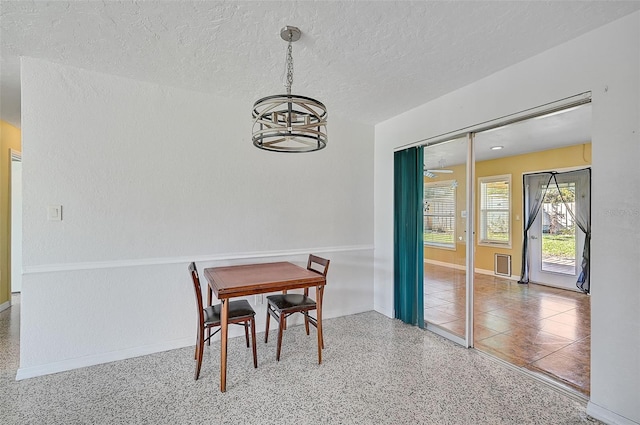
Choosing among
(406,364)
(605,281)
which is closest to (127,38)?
(406,364)

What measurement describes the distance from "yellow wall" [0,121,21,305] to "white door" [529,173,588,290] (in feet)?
26.8

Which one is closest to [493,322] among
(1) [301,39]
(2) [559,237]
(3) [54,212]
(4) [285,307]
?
(4) [285,307]

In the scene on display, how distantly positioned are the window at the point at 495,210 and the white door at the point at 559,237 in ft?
1.65

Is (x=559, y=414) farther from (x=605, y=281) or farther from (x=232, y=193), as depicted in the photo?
(x=232, y=193)

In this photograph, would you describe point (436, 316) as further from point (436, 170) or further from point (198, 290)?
point (198, 290)

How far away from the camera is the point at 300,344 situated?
3.02m

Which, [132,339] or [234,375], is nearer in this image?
[234,375]

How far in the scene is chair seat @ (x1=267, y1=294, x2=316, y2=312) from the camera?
274 centimetres

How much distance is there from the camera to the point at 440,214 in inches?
134

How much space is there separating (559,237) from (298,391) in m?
5.29

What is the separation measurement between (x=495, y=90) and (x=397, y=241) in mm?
1912

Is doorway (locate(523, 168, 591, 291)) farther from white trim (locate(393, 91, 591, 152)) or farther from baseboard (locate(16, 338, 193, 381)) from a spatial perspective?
baseboard (locate(16, 338, 193, 381))

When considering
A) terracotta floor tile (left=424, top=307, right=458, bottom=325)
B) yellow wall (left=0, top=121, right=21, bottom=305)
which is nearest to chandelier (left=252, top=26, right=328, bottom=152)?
terracotta floor tile (left=424, top=307, right=458, bottom=325)

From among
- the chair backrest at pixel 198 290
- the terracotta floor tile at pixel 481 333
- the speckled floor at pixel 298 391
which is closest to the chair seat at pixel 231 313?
the chair backrest at pixel 198 290
